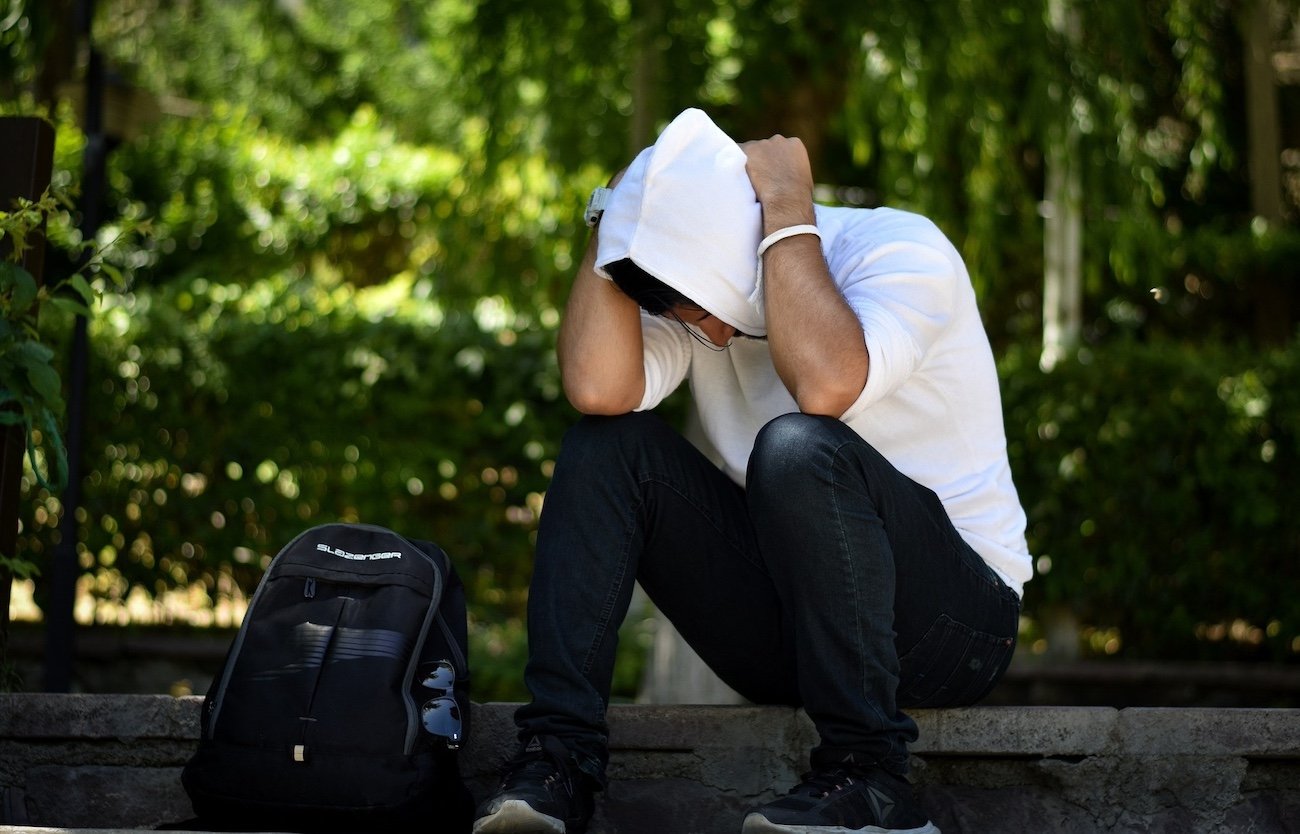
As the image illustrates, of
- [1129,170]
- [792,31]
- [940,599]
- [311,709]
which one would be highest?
[792,31]

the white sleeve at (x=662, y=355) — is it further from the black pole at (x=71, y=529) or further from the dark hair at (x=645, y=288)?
the black pole at (x=71, y=529)

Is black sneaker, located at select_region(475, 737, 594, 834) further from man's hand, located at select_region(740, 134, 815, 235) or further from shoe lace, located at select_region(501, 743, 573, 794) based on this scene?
man's hand, located at select_region(740, 134, 815, 235)

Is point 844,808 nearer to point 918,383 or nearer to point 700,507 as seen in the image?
point 700,507

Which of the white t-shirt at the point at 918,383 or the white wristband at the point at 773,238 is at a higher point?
the white wristband at the point at 773,238

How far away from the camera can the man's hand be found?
2.23 meters

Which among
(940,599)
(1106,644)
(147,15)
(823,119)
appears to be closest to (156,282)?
(147,15)

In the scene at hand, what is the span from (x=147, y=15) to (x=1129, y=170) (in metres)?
6.72

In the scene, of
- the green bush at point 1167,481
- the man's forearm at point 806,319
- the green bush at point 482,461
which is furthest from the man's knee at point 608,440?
the green bush at point 1167,481

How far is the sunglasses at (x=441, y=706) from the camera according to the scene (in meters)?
2.11

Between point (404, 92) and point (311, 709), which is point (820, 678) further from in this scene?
point (404, 92)

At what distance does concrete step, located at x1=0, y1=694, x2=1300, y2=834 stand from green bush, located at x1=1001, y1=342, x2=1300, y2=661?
9.06 feet

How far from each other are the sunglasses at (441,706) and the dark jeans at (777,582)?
0.11m

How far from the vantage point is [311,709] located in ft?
6.72

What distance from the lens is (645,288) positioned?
230 cm
